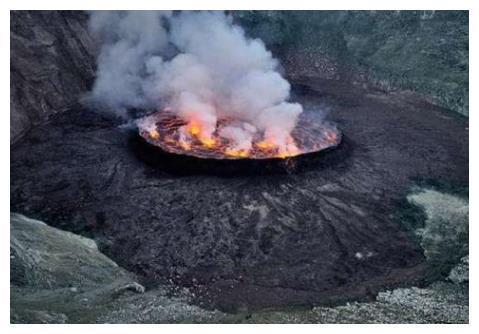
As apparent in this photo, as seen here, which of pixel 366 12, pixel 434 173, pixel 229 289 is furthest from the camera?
pixel 366 12

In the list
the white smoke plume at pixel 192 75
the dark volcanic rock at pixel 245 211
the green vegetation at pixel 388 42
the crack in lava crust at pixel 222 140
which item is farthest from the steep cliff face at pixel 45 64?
the green vegetation at pixel 388 42

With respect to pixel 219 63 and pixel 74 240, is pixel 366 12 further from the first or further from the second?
pixel 74 240

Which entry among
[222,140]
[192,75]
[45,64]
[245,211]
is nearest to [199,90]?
[192,75]

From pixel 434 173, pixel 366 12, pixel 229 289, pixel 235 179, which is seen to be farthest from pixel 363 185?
pixel 366 12

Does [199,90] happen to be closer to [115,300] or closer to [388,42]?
[115,300]

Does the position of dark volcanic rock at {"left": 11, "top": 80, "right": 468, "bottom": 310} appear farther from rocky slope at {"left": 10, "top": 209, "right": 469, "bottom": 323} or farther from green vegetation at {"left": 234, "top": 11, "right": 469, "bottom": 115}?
green vegetation at {"left": 234, "top": 11, "right": 469, "bottom": 115}

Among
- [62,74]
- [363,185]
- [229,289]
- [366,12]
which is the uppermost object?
[366,12]
